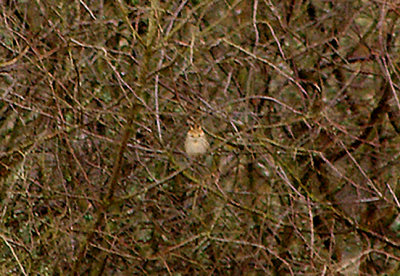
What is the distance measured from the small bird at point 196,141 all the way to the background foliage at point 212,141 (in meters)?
0.13

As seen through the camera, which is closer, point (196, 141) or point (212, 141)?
point (196, 141)

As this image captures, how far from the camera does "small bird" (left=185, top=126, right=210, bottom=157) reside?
7406mm

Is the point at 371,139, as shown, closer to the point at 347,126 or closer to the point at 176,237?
the point at 347,126

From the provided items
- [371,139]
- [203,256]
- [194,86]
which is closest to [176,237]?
[203,256]

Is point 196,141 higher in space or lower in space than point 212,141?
higher

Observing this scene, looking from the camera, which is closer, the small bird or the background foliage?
the small bird

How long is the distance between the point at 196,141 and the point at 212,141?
4.08ft

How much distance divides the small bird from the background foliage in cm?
13

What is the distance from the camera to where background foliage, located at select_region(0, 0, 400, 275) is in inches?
297

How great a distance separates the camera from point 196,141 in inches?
294

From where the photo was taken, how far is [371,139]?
9.39 meters

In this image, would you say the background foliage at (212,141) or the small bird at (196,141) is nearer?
the small bird at (196,141)

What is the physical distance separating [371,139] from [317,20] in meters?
1.18

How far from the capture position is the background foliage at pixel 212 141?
297 inches
